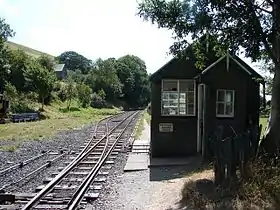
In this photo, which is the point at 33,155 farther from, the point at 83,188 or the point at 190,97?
the point at 83,188

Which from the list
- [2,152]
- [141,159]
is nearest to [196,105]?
[141,159]

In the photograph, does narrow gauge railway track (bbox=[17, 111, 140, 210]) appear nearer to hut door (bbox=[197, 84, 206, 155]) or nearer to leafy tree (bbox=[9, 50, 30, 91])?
hut door (bbox=[197, 84, 206, 155])

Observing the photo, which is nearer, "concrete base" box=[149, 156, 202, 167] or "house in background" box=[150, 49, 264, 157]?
"concrete base" box=[149, 156, 202, 167]

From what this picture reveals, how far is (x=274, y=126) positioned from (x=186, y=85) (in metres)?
6.37

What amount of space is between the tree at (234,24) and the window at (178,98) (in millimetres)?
5262

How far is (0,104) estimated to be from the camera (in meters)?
37.9

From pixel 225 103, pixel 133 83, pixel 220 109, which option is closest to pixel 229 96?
pixel 225 103

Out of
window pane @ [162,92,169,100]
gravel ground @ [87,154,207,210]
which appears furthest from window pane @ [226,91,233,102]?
gravel ground @ [87,154,207,210]

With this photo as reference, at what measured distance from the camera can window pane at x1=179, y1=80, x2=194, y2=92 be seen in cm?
1634

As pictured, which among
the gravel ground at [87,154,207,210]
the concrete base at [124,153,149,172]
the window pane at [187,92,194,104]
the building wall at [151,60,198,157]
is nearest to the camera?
the gravel ground at [87,154,207,210]

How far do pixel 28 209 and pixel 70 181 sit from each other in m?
3.22

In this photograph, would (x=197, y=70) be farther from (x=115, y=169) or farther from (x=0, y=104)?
(x=0, y=104)

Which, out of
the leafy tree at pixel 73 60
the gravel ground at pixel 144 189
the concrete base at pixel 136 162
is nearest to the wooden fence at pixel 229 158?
the gravel ground at pixel 144 189

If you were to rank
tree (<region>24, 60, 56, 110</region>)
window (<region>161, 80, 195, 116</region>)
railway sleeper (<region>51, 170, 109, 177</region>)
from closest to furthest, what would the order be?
railway sleeper (<region>51, 170, 109, 177</region>) → window (<region>161, 80, 195, 116</region>) → tree (<region>24, 60, 56, 110</region>)
